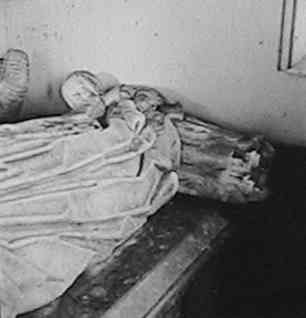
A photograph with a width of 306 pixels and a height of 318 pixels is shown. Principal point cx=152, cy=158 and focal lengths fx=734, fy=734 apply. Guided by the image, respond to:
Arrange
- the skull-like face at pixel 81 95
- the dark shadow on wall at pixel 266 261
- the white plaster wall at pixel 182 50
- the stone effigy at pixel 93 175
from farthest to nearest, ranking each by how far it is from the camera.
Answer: the white plaster wall at pixel 182 50
the skull-like face at pixel 81 95
the dark shadow on wall at pixel 266 261
the stone effigy at pixel 93 175

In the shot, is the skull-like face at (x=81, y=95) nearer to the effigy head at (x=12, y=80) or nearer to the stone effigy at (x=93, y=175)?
the stone effigy at (x=93, y=175)

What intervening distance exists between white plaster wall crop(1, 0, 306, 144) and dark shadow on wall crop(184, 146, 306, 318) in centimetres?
17

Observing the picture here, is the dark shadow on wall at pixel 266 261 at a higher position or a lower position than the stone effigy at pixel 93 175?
lower

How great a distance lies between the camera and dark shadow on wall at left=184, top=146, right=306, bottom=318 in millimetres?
1897

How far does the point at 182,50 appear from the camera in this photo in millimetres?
2316

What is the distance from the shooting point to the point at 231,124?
2305mm

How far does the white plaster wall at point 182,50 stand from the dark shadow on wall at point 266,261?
0.17 metres

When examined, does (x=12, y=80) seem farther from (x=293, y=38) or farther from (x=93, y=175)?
(x=293, y=38)

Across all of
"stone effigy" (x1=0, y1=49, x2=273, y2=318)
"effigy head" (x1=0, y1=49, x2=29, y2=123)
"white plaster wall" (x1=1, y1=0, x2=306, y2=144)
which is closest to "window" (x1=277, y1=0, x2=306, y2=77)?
"white plaster wall" (x1=1, y1=0, x2=306, y2=144)

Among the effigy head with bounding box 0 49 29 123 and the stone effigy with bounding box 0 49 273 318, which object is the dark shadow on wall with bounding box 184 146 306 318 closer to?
the stone effigy with bounding box 0 49 273 318

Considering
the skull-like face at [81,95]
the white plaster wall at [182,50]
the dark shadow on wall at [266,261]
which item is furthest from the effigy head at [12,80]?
the dark shadow on wall at [266,261]

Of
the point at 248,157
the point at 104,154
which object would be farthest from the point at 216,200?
the point at 104,154

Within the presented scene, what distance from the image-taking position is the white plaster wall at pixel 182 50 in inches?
86.3

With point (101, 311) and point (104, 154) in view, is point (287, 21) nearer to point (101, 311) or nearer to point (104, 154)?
point (104, 154)
